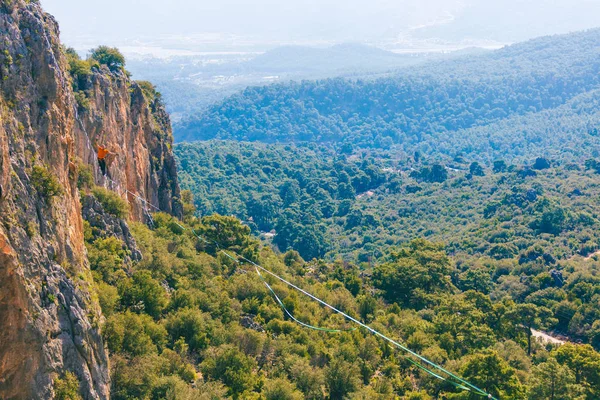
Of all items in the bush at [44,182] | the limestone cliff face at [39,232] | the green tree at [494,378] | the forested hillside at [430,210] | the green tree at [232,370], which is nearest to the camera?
the limestone cliff face at [39,232]

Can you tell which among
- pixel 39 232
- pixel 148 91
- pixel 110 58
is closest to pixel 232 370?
pixel 39 232

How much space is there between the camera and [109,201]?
3133 centimetres

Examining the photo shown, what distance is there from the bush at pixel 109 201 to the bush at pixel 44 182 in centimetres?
1124

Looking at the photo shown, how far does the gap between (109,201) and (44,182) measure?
11.9 metres

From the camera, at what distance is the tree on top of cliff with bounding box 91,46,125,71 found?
134 feet

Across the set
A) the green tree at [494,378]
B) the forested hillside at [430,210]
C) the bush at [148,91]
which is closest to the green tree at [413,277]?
the forested hillside at [430,210]

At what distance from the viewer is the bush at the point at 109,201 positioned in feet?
102

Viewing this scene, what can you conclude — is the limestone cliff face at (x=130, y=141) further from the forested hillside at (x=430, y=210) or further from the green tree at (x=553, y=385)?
the forested hillside at (x=430, y=210)

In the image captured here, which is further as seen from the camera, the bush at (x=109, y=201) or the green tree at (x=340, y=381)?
the bush at (x=109, y=201)

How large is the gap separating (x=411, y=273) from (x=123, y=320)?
98.8 ft

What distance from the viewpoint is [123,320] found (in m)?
24.5

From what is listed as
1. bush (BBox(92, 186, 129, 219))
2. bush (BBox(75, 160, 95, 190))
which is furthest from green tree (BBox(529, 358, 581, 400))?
bush (BBox(75, 160, 95, 190))

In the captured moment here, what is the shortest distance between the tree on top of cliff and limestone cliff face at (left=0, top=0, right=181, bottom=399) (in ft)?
47.5

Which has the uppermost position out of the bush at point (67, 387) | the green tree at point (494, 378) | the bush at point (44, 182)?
the bush at point (44, 182)
